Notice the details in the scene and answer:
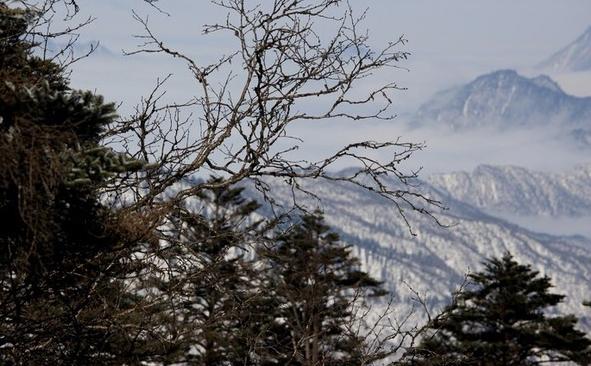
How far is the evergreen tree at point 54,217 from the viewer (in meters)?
3.42

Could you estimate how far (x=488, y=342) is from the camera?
92.0 feet

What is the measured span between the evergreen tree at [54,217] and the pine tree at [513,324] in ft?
76.8

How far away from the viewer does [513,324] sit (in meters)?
28.9

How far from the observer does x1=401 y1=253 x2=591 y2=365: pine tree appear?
27.3 metres

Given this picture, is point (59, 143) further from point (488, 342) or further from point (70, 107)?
point (488, 342)

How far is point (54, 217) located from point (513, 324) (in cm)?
2707

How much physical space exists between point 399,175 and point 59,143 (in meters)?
2.42

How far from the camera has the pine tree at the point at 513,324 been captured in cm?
2730

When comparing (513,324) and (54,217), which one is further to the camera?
(513,324)

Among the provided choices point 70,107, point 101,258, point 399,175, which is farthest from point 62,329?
point 399,175

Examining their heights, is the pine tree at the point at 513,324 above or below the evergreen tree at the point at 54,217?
above

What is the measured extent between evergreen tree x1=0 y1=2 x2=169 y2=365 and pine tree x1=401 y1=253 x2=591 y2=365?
23405 mm

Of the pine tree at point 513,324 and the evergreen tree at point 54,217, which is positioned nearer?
the evergreen tree at point 54,217

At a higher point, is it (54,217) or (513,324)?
(513,324)
